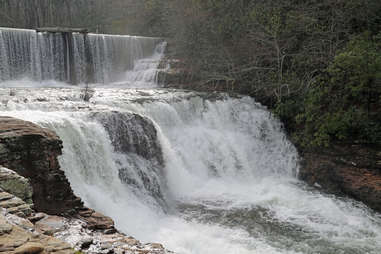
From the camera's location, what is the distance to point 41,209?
5.01m

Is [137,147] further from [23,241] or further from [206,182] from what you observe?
[23,241]

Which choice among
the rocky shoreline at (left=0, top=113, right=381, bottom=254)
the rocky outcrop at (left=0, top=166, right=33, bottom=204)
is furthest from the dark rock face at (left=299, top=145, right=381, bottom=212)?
the rocky outcrop at (left=0, top=166, right=33, bottom=204)

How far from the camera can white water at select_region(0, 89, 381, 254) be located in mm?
6738

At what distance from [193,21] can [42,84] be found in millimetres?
8154

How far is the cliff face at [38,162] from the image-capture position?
486cm

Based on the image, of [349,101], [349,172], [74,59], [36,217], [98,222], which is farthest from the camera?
[74,59]

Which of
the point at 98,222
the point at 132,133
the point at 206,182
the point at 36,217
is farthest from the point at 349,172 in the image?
the point at 36,217

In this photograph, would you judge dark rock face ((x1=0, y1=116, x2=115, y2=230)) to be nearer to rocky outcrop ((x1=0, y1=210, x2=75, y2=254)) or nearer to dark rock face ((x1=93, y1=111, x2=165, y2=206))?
rocky outcrop ((x1=0, y1=210, x2=75, y2=254))

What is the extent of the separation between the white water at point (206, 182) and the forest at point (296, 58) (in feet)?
4.51

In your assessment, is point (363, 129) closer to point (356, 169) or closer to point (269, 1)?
point (356, 169)

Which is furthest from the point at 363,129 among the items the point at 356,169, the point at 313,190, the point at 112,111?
the point at 112,111

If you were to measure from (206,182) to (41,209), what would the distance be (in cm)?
553

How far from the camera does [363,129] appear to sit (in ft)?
32.7

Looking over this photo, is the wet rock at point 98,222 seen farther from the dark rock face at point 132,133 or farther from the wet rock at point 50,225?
the dark rock face at point 132,133
